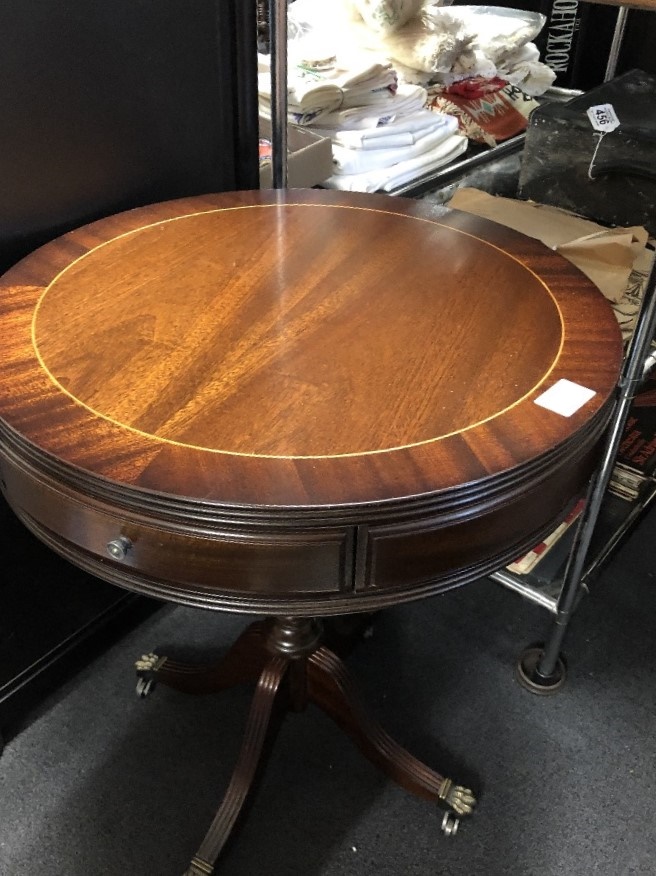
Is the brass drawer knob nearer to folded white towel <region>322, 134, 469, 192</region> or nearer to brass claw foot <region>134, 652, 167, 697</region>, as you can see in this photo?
brass claw foot <region>134, 652, 167, 697</region>

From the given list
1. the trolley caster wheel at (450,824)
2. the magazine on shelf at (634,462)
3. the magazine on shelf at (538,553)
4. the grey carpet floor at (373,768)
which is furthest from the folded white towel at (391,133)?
the trolley caster wheel at (450,824)

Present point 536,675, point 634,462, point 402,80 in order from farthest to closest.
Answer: point 402,80, point 634,462, point 536,675

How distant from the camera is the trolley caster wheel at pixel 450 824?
39.5 inches

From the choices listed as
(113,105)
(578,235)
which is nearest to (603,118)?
(578,235)

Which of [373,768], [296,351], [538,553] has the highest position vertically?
[296,351]

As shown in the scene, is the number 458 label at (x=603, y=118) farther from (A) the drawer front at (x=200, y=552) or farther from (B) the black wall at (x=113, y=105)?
(A) the drawer front at (x=200, y=552)

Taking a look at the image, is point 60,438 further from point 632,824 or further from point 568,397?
point 632,824

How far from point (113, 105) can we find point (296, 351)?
17.7 inches

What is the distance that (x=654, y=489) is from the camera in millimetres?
1372

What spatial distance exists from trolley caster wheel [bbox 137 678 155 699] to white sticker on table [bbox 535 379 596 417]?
2.59ft

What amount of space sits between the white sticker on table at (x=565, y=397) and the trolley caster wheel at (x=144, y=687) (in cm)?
Answer: 79

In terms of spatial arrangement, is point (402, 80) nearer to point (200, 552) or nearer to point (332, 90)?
point (332, 90)

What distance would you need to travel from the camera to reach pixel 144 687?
45.9 inches

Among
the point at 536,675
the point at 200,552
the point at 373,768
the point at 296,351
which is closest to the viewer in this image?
the point at 200,552
